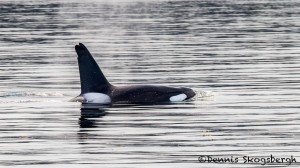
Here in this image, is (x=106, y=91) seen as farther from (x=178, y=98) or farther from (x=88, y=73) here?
(x=178, y=98)

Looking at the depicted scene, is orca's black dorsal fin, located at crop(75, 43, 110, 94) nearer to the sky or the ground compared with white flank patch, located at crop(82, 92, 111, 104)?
nearer to the sky

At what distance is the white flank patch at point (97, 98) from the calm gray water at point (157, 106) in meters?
0.42

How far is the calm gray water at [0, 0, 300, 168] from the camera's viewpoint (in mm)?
20250

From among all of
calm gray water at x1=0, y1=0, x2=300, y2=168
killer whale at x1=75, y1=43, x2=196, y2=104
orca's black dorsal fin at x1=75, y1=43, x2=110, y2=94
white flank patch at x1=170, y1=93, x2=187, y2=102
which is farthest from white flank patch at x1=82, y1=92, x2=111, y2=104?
white flank patch at x1=170, y1=93, x2=187, y2=102

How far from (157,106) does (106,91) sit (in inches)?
61.6

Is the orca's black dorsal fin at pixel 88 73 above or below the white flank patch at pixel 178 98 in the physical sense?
above

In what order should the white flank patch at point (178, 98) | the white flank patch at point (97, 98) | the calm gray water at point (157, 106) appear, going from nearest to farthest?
the calm gray water at point (157, 106) < the white flank patch at point (97, 98) < the white flank patch at point (178, 98)

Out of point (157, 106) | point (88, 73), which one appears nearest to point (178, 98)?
point (157, 106)

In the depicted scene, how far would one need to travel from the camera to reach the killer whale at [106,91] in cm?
2825

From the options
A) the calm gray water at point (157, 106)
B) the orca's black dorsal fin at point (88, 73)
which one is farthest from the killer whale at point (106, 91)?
the calm gray water at point (157, 106)

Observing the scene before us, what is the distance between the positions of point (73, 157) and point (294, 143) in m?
3.70

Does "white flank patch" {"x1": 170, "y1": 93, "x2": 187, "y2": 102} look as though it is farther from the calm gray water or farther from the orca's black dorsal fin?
the orca's black dorsal fin

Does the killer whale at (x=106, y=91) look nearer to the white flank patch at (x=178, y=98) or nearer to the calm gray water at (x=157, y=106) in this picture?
the white flank patch at (x=178, y=98)

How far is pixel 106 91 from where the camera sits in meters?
28.5
